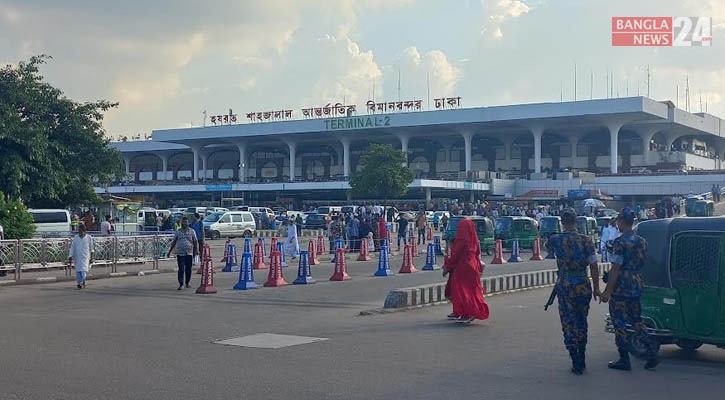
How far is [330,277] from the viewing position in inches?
851

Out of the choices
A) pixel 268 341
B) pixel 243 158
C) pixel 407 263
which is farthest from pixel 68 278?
pixel 243 158

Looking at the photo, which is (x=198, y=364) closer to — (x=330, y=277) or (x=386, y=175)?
(x=330, y=277)

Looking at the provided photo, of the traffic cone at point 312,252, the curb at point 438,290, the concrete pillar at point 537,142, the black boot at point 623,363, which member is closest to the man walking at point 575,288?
the black boot at point 623,363

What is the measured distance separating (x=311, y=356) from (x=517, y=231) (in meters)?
25.1

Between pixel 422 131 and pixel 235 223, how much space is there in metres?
42.3

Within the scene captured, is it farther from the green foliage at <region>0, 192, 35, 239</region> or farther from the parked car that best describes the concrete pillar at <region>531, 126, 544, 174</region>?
the green foliage at <region>0, 192, 35, 239</region>

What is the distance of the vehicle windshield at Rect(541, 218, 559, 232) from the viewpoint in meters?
34.9

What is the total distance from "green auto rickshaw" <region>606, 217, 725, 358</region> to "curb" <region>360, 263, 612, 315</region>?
329 cm

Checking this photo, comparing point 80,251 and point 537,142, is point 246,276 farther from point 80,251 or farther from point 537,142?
point 537,142

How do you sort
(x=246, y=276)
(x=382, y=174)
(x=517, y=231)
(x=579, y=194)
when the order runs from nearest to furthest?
1. (x=246, y=276)
2. (x=517, y=231)
3. (x=382, y=174)
4. (x=579, y=194)

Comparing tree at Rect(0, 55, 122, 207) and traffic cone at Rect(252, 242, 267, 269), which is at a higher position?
tree at Rect(0, 55, 122, 207)

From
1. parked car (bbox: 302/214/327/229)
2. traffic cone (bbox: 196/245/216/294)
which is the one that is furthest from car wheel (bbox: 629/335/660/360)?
parked car (bbox: 302/214/327/229)

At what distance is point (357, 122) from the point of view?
82.8 m

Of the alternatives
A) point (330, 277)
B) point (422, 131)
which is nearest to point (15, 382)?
point (330, 277)
